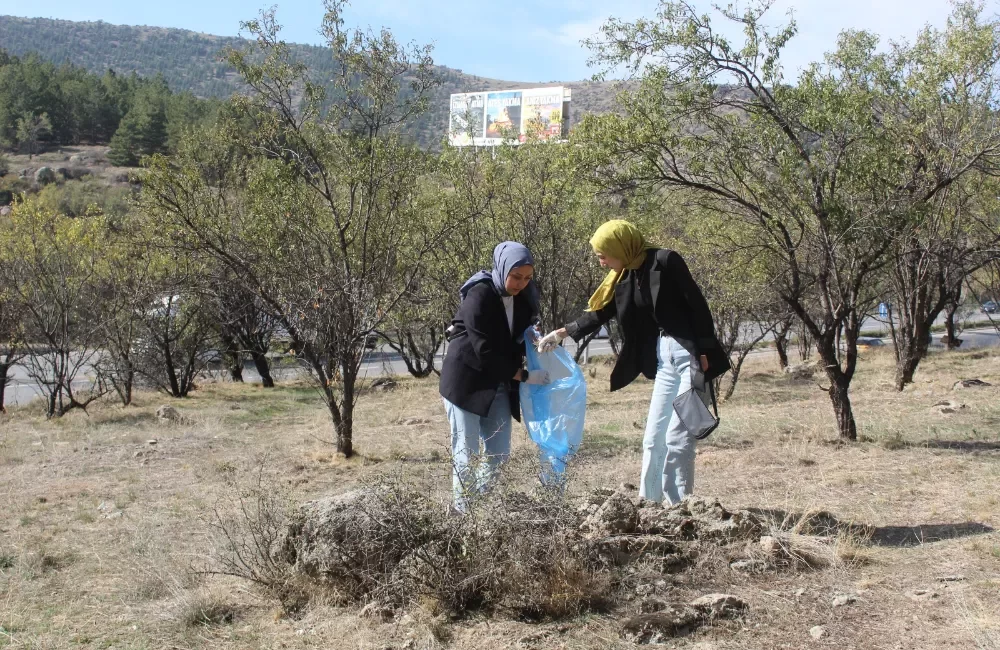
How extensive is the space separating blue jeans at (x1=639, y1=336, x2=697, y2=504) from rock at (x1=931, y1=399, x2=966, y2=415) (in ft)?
20.0

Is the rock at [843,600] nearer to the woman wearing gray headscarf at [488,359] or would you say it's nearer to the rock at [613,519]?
the rock at [613,519]

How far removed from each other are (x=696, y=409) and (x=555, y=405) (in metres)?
0.73

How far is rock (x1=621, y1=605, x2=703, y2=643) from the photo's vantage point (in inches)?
120

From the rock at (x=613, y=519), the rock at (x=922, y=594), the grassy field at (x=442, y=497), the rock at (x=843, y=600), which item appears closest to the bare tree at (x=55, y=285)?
the grassy field at (x=442, y=497)

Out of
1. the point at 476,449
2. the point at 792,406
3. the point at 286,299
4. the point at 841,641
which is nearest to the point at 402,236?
the point at 286,299

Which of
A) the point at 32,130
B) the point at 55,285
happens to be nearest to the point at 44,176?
the point at 32,130

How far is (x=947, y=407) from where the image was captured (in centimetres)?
942

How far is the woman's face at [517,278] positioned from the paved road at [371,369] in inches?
414

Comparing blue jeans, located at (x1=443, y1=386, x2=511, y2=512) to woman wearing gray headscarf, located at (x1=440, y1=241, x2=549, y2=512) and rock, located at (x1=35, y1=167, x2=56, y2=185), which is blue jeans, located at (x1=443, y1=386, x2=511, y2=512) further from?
rock, located at (x1=35, y1=167, x2=56, y2=185)

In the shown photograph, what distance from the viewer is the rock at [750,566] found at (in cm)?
359

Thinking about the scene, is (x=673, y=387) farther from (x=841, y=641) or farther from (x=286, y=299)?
(x=286, y=299)

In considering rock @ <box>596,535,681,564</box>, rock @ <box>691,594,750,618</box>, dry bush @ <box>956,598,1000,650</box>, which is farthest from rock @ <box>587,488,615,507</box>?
dry bush @ <box>956,598,1000,650</box>

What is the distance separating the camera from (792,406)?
36.7 ft

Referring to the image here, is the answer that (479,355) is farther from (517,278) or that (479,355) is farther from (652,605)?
(652,605)
